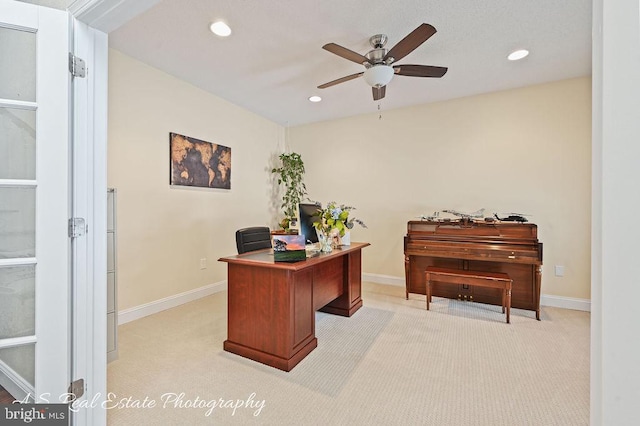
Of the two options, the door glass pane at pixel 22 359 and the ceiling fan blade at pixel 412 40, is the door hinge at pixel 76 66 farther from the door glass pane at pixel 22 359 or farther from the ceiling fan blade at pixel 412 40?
the ceiling fan blade at pixel 412 40

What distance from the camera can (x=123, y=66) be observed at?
2762 millimetres

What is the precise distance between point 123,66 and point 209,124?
1.09m

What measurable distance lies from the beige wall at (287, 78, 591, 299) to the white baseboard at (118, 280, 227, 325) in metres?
2.27

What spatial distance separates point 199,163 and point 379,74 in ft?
8.00

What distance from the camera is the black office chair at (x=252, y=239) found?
2.69 metres

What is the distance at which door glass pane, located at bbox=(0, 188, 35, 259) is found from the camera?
1.22 m

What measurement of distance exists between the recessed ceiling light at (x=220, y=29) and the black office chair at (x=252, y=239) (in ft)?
5.83

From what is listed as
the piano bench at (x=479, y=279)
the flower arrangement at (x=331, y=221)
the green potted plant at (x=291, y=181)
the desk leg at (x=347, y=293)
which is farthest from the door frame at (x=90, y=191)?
the green potted plant at (x=291, y=181)

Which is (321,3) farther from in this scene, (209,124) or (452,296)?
(452,296)

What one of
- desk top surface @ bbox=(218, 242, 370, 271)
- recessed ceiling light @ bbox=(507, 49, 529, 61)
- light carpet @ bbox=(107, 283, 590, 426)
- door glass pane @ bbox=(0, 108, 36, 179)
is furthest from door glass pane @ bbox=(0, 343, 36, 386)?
recessed ceiling light @ bbox=(507, 49, 529, 61)

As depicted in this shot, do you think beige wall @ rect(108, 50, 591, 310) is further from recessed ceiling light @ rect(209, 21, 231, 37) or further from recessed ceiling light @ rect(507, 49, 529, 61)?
recessed ceiling light @ rect(209, 21, 231, 37)

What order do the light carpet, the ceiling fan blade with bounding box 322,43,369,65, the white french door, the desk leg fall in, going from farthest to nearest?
the desk leg, the ceiling fan blade with bounding box 322,43,369,65, the light carpet, the white french door

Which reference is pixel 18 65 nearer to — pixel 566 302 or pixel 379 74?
pixel 379 74
